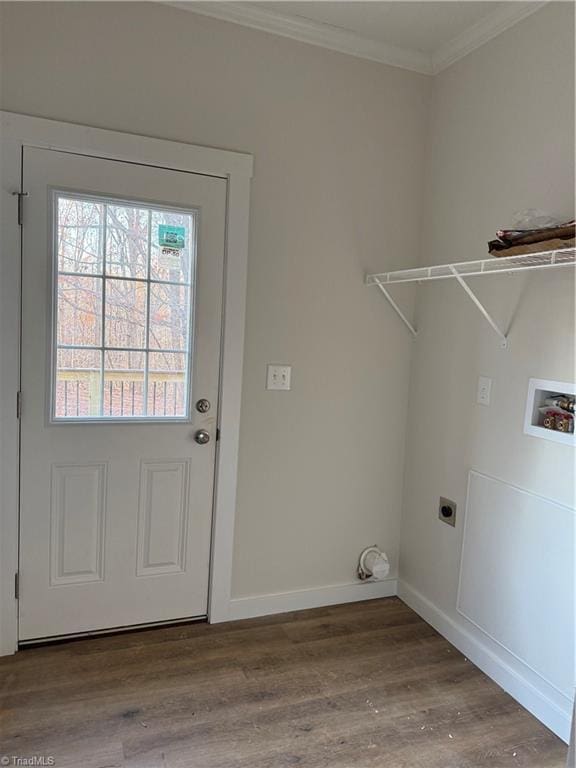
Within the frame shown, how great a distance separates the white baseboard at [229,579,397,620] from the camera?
2510 mm

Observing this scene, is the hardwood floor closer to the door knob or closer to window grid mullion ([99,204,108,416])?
the door knob

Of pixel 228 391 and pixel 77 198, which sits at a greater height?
pixel 77 198

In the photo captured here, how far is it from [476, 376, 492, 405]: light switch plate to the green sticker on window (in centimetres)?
136

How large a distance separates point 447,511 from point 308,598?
2.62 ft

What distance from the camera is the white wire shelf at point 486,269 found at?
1.72m

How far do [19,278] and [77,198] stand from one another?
38 centimetres

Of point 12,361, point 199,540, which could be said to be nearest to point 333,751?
point 199,540

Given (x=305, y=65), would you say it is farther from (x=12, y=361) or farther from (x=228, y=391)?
(x=12, y=361)

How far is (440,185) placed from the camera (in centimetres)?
253

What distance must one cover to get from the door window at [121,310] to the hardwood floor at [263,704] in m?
0.97

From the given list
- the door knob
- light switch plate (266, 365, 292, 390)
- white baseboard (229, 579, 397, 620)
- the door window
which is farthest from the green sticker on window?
white baseboard (229, 579, 397, 620)

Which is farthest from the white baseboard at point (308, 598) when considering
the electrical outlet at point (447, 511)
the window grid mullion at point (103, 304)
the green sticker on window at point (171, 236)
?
the green sticker on window at point (171, 236)

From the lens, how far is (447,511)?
2.45m

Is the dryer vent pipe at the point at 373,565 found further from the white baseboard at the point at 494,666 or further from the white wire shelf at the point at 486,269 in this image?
the white wire shelf at the point at 486,269
